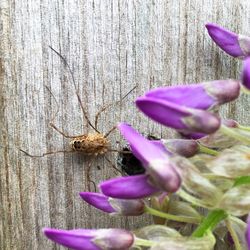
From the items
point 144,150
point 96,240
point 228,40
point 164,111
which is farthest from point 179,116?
point 228,40

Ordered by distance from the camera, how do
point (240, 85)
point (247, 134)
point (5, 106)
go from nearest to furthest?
1. point (240, 85)
2. point (247, 134)
3. point (5, 106)

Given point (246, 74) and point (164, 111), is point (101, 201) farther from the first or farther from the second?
point (246, 74)

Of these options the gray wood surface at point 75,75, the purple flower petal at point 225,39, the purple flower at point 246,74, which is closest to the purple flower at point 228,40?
the purple flower petal at point 225,39

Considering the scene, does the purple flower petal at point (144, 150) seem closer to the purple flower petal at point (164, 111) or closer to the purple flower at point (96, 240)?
the purple flower petal at point (164, 111)

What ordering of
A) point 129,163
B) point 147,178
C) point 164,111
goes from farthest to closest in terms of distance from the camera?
point 129,163 < point 147,178 < point 164,111

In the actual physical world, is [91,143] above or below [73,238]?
above

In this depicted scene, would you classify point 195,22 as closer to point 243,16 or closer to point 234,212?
point 243,16

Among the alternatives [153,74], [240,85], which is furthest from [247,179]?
[153,74]
